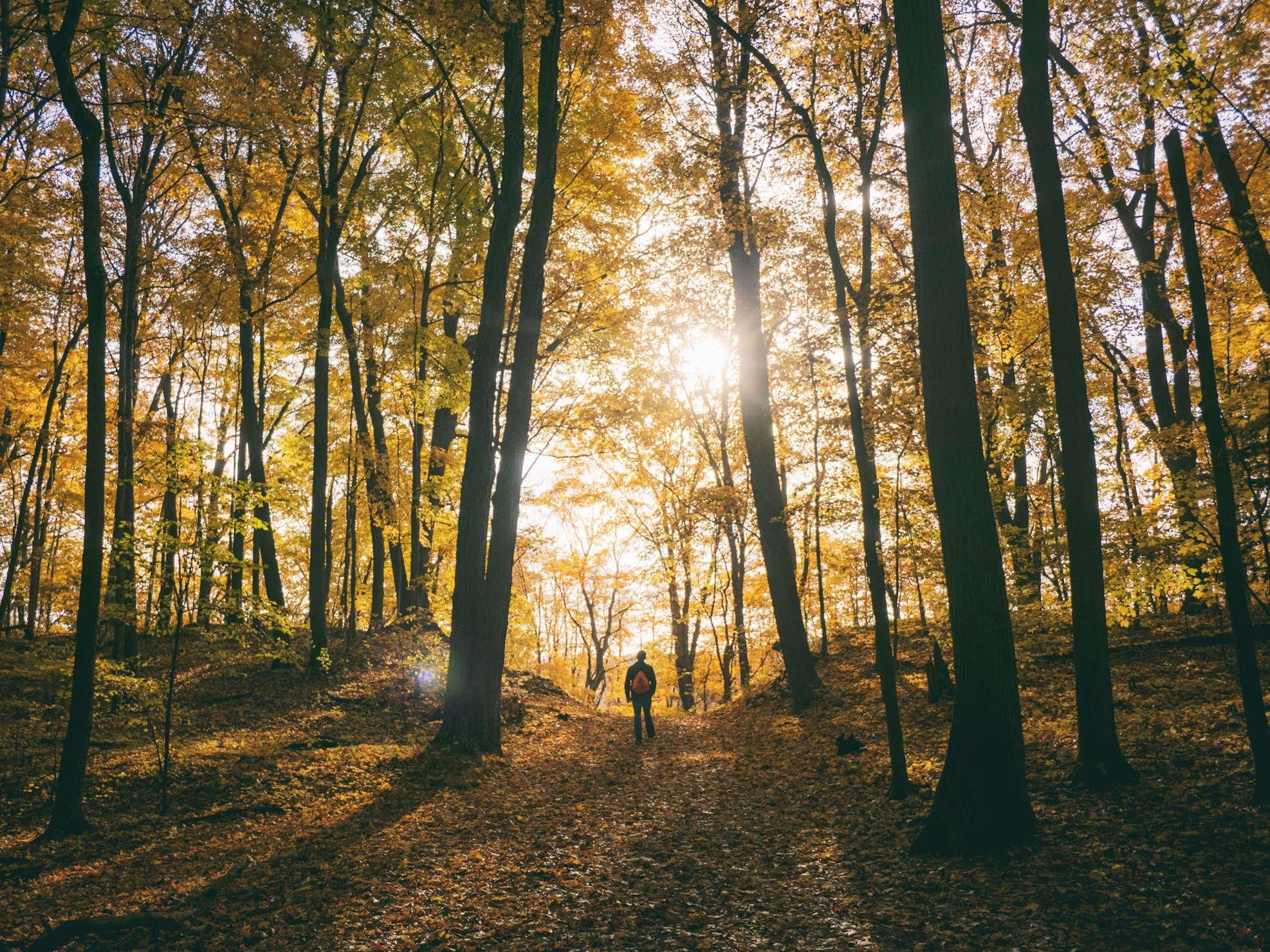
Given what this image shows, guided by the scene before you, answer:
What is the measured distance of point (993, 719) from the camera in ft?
16.3

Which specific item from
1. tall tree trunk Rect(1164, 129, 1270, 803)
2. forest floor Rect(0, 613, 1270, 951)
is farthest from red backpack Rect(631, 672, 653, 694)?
tall tree trunk Rect(1164, 129, 1270, 803)

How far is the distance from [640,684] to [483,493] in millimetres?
5048

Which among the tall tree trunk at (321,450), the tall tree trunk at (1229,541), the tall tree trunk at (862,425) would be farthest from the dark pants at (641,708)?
the tall tree trunk at (1229,541)

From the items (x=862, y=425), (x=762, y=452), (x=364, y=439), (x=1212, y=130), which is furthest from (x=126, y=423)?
(x=1212, y=130)

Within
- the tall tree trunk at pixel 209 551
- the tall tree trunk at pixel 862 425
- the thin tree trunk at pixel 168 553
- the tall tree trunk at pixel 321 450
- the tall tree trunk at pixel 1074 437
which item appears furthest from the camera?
the tall tree trunk at pixel 321 450

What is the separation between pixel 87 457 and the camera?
6172 mm

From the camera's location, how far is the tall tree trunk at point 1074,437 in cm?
573

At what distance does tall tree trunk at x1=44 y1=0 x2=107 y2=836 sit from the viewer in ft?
20.2

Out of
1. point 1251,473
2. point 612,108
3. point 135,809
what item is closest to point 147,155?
point 612,108

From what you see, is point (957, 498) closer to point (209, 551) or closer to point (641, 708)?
point (209, 551)

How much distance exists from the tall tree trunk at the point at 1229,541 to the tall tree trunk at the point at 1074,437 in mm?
1042

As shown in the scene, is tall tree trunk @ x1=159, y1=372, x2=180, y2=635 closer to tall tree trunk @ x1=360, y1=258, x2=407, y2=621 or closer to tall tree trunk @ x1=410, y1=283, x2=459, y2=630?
tall tree trunk @ x1=410, y1=283, x2=459, y2=630

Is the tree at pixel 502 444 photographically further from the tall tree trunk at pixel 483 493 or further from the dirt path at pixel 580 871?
the dirt path at pixel 580 871

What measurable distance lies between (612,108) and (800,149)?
580cm
